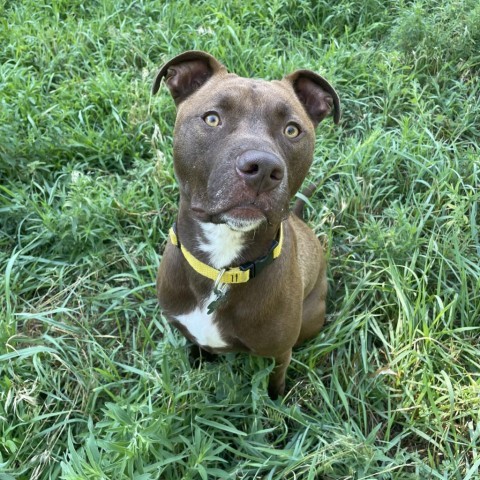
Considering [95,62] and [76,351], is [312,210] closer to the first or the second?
[76,351]

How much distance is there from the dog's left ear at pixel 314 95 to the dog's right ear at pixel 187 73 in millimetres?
381

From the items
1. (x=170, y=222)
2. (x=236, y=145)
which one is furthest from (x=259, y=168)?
(x=170, y=222)

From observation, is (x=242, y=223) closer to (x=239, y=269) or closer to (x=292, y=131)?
(x=239, y=269)

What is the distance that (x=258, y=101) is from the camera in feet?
7.54

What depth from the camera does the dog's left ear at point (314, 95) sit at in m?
2.68

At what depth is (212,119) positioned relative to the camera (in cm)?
227

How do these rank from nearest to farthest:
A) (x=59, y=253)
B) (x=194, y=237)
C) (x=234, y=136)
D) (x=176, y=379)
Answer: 1. (x=234, y=136)
2. (x=194, y=237)
3. (x=176, y=379)
4. (x=59, y=253)

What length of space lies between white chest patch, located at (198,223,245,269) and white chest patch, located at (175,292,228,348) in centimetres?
18


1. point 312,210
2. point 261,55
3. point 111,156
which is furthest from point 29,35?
point 312,210

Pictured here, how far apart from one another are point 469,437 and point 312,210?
1.68 m

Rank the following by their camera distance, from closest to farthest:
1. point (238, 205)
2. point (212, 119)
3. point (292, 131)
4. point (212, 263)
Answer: point (238, 205), point (212, 119), point (292, 131), point (212, 263)

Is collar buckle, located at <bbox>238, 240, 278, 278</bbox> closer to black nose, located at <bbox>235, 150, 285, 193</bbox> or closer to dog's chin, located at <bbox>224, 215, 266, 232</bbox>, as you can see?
dog's chin, located at <bbox>224, 215, 266, 232</bbox>

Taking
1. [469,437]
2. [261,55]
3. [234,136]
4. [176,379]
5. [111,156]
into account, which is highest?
[234,136]

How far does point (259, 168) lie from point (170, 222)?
1.85m
